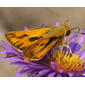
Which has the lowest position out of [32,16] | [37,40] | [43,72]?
[43,72]

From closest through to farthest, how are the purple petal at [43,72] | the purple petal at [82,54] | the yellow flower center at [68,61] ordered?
1. the purple petal at [43,72]
2. the yellow flower center at [68,61]
3. the purple petal at [82,54]

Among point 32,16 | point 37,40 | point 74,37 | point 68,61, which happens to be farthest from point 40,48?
point 32,16

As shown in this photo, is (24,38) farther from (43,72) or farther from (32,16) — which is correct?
(32,16)

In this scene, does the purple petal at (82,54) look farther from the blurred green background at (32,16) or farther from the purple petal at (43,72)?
the blurred green background at (32,16)

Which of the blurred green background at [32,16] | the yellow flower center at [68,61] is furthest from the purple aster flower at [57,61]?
the blurred green background at [32,16]

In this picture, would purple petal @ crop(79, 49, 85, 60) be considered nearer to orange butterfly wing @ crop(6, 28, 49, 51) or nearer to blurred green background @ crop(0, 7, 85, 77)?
orange butterfly wing @ crop(6, 28, 49, 51)
